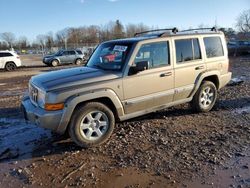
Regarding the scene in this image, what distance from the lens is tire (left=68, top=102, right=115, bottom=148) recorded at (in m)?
5.09

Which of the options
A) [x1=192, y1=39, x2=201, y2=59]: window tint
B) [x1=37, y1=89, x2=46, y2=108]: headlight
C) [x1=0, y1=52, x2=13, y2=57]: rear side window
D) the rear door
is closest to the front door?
the rear door

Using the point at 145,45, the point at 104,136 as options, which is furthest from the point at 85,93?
the point at 145,45

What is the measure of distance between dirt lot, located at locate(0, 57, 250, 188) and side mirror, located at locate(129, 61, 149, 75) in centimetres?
124

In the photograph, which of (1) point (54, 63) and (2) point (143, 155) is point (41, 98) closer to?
(2) point (143, 155)

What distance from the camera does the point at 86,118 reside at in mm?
5227

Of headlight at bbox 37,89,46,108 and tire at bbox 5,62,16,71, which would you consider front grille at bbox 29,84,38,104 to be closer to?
headlight at bbox 37,89,46,108

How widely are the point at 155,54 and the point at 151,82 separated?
583mm

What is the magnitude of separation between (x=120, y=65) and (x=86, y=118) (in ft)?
3.93

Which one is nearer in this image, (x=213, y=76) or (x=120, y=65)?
(x=120, y=65)

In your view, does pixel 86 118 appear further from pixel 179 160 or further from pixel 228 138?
pixel 228 138

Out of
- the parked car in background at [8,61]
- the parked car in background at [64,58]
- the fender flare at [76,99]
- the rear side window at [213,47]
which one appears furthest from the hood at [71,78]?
the parked car in background at [64,58]

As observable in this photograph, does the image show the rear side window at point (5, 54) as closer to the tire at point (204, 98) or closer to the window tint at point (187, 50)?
the tire at point (204, 98)

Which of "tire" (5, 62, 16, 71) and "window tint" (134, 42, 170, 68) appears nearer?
"window tint" (134, 42, 170, 68)

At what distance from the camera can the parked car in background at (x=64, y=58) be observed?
95.4 feet
